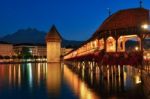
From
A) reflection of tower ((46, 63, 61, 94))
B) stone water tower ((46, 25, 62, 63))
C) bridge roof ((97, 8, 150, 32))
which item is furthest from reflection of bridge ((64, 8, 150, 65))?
stone water tower ((46, 25, 62, 63))

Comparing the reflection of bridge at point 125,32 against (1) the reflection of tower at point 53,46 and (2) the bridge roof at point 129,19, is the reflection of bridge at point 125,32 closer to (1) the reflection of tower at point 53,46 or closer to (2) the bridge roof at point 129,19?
(2) the bridge roof at point 129,19

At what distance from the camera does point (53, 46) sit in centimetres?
14112

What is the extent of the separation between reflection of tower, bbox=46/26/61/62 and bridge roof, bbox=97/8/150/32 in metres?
98.3

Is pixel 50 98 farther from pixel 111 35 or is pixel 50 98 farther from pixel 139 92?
pixel 111 35

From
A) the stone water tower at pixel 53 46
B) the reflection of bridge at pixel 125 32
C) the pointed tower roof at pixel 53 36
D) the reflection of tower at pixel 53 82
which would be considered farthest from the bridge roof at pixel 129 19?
the pointed tower roof at pixel 53 36

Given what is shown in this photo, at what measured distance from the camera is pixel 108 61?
33.8 metres

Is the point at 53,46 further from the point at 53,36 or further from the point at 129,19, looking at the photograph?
the point at 129,19

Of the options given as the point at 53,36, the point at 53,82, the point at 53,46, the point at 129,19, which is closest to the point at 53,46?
the point at 53,46

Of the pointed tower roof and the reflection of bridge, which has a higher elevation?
the pointed tower roof

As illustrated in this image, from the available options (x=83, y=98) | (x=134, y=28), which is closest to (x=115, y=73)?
(x=134, y=28)

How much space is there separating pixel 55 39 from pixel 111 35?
10784 cm

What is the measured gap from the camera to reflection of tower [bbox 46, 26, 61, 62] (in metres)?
140

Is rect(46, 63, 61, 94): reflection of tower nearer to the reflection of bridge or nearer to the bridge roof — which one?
the reflection of bridge

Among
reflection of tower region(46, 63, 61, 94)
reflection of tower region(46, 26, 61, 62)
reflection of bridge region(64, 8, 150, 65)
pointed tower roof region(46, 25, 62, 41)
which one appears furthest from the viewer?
pointed tower roof region(46, 25, 62, 41)
